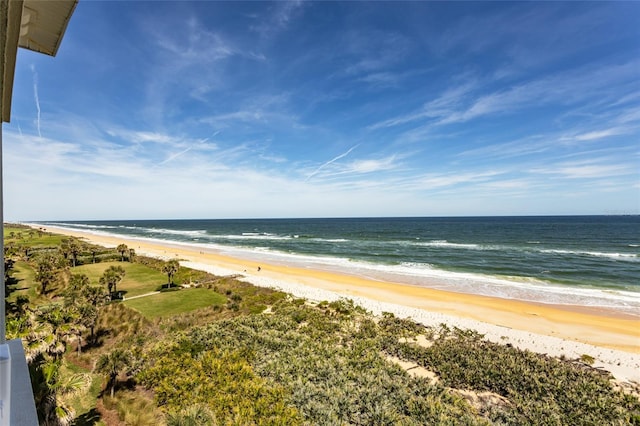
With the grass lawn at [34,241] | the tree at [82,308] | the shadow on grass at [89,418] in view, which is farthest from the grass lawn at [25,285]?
the grass lawn at [34,241]

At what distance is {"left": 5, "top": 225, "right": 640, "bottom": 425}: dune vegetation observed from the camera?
1177cm

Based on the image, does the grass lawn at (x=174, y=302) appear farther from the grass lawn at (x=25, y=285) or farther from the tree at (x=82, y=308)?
the grass lawn at (x=25, y=285)

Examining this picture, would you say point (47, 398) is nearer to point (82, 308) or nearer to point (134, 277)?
point (82, 308)

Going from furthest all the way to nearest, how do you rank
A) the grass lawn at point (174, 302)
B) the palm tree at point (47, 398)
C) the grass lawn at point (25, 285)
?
the grass lawn at point (25, 285) → the grass lawn at point (174, 302) → the palm tree at point (47, 398)

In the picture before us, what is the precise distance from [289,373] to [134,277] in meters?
31.8

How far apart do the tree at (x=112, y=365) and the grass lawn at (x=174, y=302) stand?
957 centimetres

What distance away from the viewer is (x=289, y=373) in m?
14.7

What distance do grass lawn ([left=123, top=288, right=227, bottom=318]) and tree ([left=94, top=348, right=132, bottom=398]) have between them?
957 centimetres

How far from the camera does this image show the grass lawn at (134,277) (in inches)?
1273

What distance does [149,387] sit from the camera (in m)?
14.6

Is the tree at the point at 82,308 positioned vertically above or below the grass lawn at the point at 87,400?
above

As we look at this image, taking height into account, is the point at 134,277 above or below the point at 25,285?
below

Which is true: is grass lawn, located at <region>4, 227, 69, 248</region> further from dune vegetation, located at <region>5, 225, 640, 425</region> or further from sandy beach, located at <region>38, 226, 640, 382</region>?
dune vegetation, located at <region>5, 225, 640, 425</region>

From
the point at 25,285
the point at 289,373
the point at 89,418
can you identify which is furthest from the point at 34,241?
the point at 289,373
